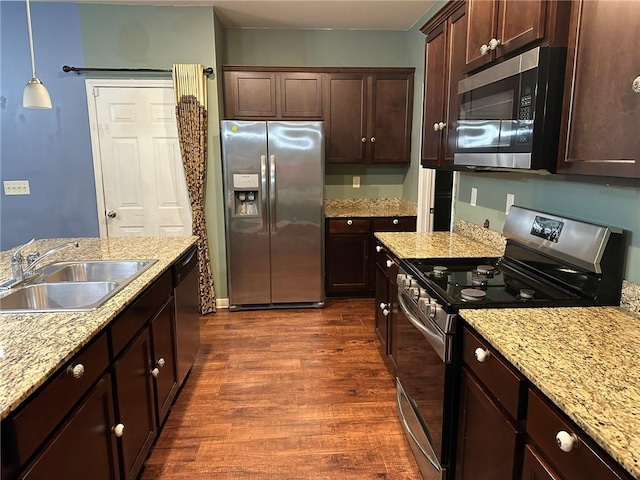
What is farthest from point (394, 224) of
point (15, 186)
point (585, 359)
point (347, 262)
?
point (15, 186)

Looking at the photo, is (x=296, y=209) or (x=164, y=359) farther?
(x=296, y=209)

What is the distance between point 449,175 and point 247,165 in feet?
6.57

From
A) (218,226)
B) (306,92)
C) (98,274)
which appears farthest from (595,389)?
(306,92)

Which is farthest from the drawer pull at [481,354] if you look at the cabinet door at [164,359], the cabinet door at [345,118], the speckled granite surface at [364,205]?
the cabinet door at [345,118]

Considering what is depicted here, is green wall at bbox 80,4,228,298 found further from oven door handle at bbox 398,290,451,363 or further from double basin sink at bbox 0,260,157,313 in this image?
oven door handle at bbox 398,290,451,363

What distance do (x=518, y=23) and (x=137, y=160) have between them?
3329 millimetres

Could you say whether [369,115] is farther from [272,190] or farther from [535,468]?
[535,468]

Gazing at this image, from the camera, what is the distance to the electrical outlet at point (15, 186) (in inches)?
151

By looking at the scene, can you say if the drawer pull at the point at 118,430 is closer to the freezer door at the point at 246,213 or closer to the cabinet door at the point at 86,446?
the cabinet door at the point at 86,446

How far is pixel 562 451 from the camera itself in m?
0.96

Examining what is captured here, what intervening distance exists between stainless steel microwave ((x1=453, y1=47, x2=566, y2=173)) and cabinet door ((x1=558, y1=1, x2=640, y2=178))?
0.14 ft

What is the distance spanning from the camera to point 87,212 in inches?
155

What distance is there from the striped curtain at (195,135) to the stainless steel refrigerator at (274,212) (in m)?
0.24

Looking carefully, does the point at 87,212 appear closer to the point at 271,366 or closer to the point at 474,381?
the point at 271,366
